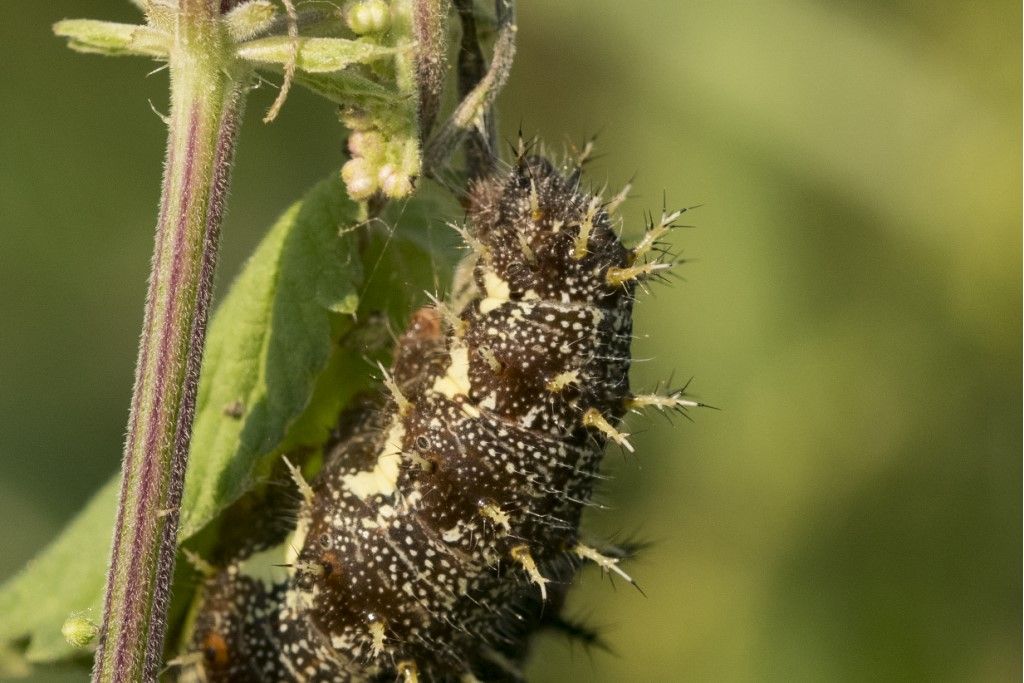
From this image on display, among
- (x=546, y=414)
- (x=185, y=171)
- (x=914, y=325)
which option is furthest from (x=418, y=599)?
(x=914, y=325)

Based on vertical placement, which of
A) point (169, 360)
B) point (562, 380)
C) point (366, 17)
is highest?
point (366, 17)

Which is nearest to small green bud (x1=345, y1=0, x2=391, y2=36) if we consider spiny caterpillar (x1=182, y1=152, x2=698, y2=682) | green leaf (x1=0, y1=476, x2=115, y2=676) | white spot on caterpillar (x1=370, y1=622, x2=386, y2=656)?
spiny caterpillar (x1=182, y1=152, x2=698, y2=682)

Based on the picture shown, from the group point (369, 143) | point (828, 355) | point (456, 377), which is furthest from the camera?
point (828, 355)

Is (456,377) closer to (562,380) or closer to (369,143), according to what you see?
(562,380)

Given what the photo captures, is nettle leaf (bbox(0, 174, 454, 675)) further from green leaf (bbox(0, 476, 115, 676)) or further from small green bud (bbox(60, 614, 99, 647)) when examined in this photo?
small green bud (bbox(60, 614, 99, 647))

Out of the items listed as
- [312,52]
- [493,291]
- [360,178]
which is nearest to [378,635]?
[493,291]

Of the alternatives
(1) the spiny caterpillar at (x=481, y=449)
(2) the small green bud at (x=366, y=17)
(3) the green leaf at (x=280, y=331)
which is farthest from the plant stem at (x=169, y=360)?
(1) the spiny caterpillar at (x=481, y=449)

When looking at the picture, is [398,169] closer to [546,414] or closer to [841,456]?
[546,414]

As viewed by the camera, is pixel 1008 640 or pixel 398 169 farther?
pixel 1008 640
